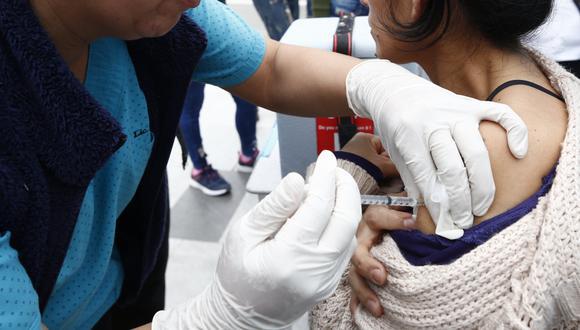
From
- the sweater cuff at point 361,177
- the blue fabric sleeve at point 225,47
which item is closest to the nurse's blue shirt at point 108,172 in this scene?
the blue fabric sleeve at point 225,47

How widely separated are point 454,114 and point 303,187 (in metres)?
0.29

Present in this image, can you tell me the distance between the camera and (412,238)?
Result: 809mm

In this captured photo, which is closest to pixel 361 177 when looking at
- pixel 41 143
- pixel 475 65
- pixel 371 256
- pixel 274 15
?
pixel 371 256

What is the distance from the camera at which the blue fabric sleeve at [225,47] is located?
99 cm

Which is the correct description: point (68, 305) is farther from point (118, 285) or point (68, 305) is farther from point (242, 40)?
point (242, 40)

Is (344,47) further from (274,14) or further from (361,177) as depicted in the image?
(274,14)

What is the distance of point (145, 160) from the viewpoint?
3.03 feet

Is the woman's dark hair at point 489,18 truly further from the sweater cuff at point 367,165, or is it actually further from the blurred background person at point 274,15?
the blurred background person at point 274,15

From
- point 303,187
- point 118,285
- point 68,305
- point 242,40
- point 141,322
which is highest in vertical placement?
point 242,40

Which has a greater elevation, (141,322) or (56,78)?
(56,78)

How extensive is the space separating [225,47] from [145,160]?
30 cm

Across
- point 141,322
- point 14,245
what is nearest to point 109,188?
point 14,245

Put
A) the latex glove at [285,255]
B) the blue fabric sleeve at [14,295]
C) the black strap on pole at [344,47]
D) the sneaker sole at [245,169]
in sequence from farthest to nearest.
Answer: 1. the sneaker sole at [245,169]
2. the black strap on pole at [344,47]
3. the latex glove at [285,255]
4. the blue fabric sleeve at [14,295]

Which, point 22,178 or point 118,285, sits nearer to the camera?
point 22,178
